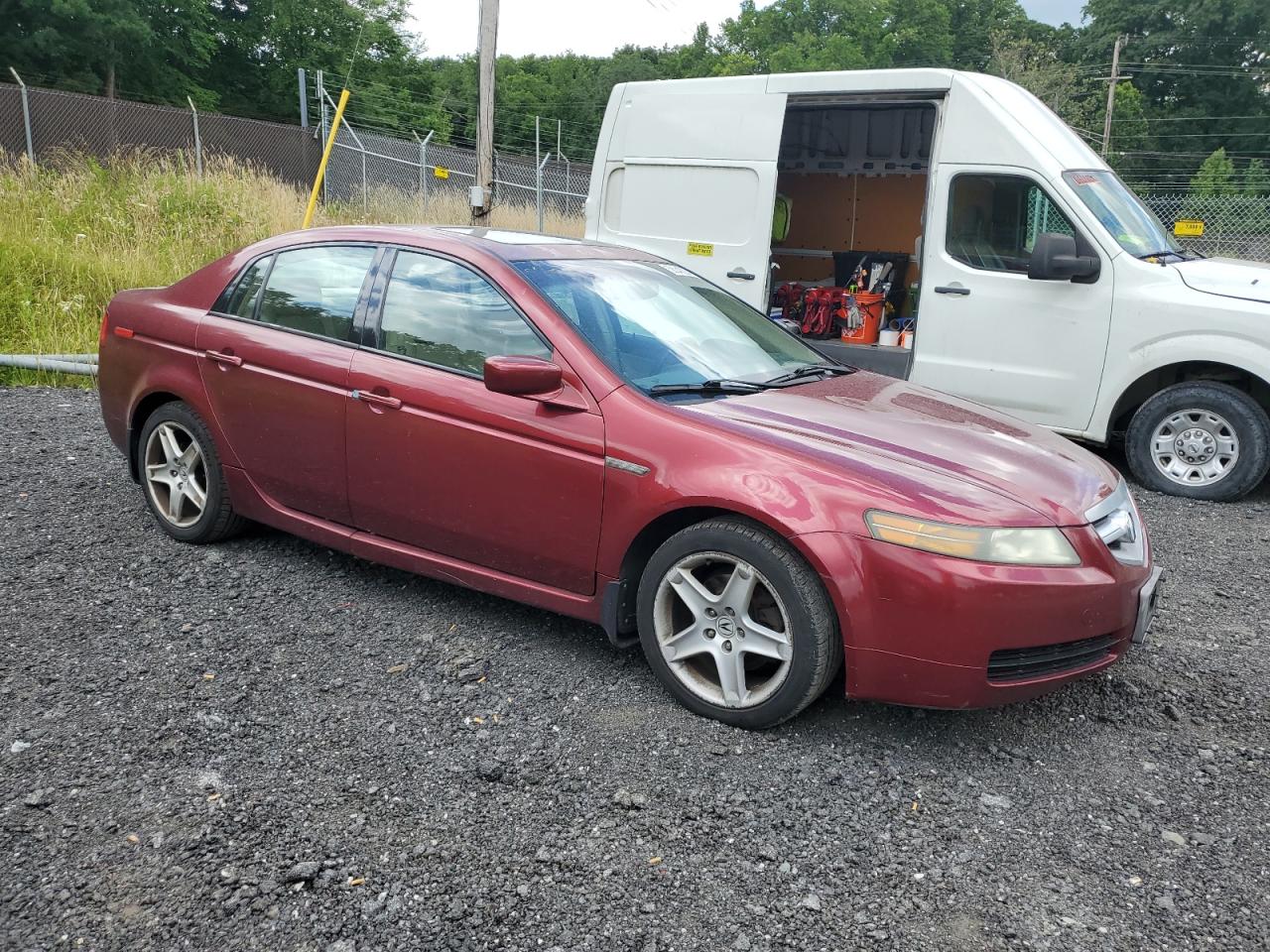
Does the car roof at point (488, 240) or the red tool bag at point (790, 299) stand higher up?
the car roof at point (488, 240)

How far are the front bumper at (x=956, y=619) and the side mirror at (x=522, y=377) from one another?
1.02m

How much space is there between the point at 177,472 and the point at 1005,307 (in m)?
5.08

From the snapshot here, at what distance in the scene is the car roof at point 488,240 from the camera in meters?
4.05

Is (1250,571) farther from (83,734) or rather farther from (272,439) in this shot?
(83,734)

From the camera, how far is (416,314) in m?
3.98

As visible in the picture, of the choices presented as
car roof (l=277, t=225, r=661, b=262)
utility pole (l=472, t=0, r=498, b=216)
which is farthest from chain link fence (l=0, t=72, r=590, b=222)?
car roof (l=277, t=225, r=661, b=262)

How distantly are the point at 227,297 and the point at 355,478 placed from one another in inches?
46.5

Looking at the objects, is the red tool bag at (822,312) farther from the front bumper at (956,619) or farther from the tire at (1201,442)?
the front bumper at (956,619)

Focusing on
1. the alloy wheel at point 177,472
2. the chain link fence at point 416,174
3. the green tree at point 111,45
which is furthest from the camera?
the green tree at point 111,45

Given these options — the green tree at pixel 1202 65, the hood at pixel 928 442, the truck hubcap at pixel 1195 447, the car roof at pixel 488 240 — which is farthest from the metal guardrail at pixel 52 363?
the green tree at pixel 1202 65

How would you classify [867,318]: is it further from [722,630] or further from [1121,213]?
[722,630]

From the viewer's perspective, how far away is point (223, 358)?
4.40m

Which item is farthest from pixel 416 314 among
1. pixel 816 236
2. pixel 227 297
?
pixel 816 236

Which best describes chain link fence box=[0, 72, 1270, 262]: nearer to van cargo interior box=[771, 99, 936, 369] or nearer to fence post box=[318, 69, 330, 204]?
fence post box=[318, 69, 330, 204]
